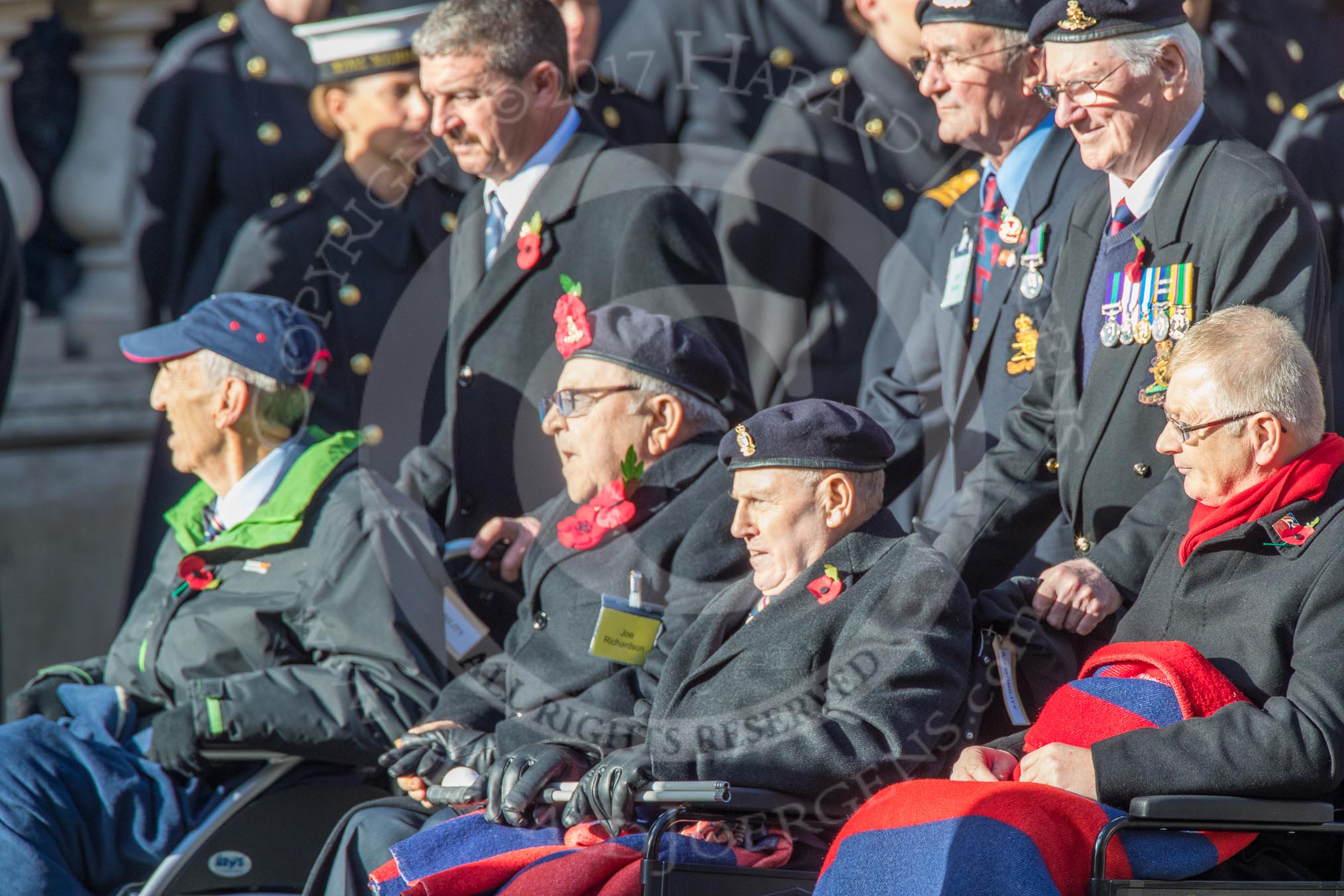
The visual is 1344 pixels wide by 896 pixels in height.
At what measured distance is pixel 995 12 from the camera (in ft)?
13.4

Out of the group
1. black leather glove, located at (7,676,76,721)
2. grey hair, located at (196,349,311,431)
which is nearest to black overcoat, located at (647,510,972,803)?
grey hair, located at (196,349,311,431)

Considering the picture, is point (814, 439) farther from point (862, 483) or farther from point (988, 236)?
point (988, 236)

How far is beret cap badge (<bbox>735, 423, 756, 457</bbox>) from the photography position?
3408 mm

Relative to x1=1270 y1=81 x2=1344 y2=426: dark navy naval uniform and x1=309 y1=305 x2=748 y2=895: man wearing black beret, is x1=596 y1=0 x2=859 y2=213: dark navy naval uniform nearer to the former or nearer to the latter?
x1=1270 y1=81 x2=1344 y2=426: dark navy naval uniform

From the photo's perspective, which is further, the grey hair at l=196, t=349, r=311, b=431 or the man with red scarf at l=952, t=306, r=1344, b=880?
the grey hair at l=196, t=349, r=311, b=431

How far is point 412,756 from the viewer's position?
3.76 m

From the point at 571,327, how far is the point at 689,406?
32 centimetres

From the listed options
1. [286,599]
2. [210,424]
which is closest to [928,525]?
[286,599]

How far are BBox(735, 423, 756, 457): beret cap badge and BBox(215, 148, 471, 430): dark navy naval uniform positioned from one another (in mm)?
2573

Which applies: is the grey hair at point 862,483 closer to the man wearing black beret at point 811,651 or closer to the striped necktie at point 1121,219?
the man wearing black beret at point 811,651

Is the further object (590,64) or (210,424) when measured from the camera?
(590,64)

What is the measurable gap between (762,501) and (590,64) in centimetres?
301

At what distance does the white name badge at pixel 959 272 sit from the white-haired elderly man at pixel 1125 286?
0.41m

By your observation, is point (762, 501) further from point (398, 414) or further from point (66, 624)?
point (66, 624)
